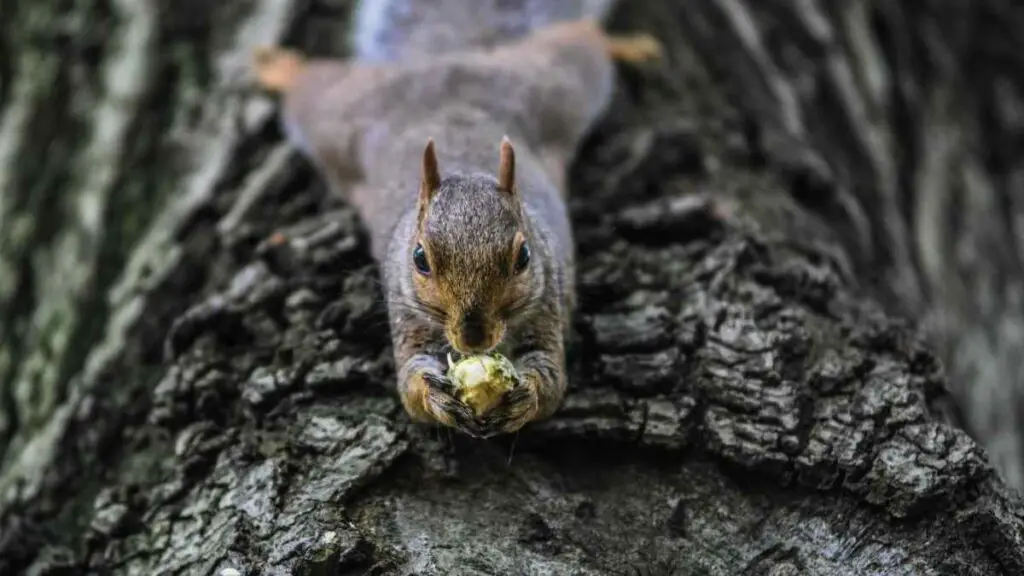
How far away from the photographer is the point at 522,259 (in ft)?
8.50

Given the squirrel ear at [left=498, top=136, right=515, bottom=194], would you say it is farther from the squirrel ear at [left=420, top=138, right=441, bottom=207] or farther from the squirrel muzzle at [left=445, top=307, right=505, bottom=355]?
the squirrel muzzle at [left=445, top=307, right=505, bottom=355]

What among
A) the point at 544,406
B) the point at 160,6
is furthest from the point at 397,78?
the point at 544,406

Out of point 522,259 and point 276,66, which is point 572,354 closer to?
point 522,259

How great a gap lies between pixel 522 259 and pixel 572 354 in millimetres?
264

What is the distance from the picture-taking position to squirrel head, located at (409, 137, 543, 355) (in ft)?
8.18

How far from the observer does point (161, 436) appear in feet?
8.79

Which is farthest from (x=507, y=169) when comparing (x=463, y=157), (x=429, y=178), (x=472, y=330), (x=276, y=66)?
(x=276, y=66)

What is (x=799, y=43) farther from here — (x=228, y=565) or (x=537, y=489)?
(x=228, y=565)

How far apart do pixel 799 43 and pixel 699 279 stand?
4.95 ft

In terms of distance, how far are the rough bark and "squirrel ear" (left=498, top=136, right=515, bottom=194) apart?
1.16 ft

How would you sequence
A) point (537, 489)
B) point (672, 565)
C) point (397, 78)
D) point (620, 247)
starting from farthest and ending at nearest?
point (397, 78) → point (620, 247) → point (537, 489) → point (672, 565)

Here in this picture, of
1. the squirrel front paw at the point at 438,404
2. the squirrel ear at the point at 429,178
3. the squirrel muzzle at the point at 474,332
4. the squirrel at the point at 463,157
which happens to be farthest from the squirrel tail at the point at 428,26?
the squirrel front paw at the point at 438,404

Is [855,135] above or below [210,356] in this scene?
above

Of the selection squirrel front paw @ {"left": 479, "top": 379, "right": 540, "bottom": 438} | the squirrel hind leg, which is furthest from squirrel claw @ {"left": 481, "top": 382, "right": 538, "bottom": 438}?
the squirrel hind leg
